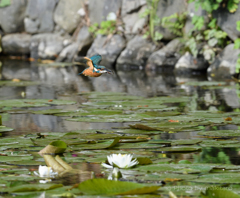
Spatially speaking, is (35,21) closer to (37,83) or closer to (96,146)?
(37,83)

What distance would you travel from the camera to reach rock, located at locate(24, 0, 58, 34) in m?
14.1

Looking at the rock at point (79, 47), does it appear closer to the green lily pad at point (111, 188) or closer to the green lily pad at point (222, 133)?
the green lily pad at point (222, 133)

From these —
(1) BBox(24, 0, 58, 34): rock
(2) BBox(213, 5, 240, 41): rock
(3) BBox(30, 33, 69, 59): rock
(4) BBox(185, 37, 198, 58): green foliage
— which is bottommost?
(4) BBox(185, 37, 198, 58): green foliage

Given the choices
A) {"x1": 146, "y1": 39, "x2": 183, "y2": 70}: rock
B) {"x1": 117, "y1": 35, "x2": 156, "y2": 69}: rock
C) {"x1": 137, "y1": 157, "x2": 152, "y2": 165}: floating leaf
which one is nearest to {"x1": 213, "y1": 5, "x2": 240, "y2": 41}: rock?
{"x1": 146, "y1": 39, "x2": 183, "y2": 70}: rock

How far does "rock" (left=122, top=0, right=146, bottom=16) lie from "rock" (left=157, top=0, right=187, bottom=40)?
39.5 inches

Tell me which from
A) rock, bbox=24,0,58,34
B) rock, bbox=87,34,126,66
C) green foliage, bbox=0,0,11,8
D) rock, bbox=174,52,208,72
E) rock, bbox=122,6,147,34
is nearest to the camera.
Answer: rock, bbox=174,52,208,72

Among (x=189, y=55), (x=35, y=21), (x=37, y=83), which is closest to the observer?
A: (x=37, y=83)

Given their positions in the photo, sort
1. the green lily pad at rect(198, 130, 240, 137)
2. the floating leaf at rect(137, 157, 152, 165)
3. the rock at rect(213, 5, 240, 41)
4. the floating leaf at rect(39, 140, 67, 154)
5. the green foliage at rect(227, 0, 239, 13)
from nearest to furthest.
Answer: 1. the floating leaf at rect(137, 157, 152, 165)
2. the floating leaf at rect(39, 140, 67, 154)
3. the green lily pad at rect(198, 130, 240, 137)
4. the green foliage at rect(227, 0, 239, 13)
5. the rock at rect(213, 5, 240, 41)

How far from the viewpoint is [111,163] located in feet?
Result: 6.60

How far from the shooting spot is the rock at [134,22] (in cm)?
1033

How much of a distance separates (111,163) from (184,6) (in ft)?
25.8

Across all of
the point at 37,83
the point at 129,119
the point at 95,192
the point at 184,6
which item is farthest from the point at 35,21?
the point at 95,192

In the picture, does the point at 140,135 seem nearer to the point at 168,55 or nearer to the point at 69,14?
the point at 168,55

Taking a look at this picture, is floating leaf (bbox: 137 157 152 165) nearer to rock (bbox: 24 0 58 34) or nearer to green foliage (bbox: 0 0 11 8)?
rock (bbox: 24 0 58 34)
